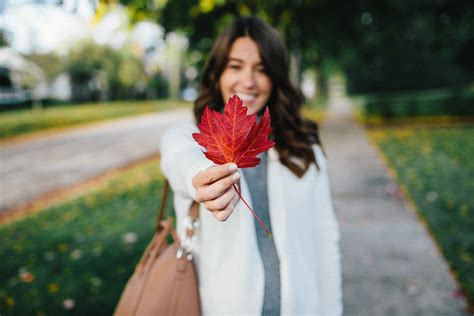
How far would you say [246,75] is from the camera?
1.55m

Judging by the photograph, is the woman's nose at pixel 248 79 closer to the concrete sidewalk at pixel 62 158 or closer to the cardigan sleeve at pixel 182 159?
the cardigan sleeve at pixel 182 159

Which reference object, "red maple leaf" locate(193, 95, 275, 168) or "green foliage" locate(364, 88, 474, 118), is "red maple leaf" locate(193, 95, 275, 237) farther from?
"green foliage" locate(364, 88, 474, 118)

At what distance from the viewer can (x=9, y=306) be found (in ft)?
9.88

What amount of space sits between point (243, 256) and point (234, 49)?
0.88 meters

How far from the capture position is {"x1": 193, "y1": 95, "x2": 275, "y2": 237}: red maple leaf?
2.58 ft

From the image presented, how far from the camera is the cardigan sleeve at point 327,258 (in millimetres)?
1669

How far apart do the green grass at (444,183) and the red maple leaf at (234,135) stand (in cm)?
282

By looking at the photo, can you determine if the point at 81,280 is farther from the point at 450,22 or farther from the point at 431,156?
the point at 450,22

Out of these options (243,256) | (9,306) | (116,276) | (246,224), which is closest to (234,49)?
(246,224)

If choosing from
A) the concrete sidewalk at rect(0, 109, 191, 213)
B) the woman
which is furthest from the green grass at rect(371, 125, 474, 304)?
the concrete sidewalk at rect(0, 109, 191, 213)

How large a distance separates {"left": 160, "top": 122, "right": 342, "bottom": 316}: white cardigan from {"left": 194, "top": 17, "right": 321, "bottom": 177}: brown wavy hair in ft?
0.27

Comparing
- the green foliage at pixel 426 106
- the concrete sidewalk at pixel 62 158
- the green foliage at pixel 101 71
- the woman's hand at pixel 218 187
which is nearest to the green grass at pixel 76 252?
the concrete sidewalk at pixel 62 158

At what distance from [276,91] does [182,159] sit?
29.3 inches

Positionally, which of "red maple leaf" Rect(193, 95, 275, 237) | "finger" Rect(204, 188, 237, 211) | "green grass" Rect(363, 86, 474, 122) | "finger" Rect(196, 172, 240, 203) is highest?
"red maple leaf" Rect(193, 95, 275, 237)
